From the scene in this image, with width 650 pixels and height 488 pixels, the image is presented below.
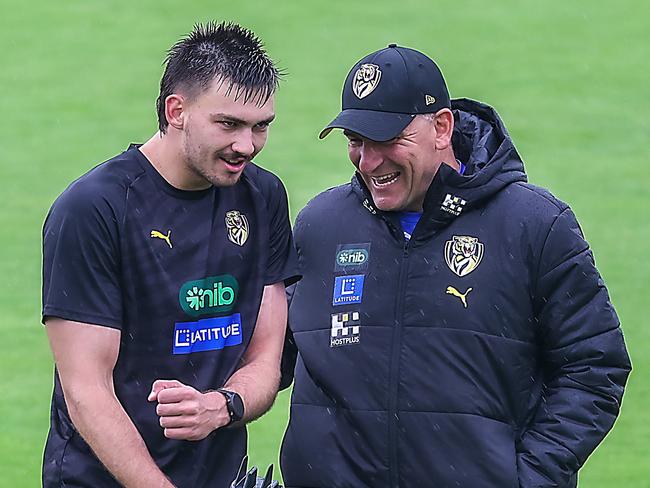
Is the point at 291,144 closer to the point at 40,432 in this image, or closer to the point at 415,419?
the point at 40,432

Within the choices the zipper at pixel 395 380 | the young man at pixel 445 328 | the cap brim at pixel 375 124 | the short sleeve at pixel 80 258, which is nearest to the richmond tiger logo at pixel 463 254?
the young man at pixel 445 328

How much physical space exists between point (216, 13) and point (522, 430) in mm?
12865

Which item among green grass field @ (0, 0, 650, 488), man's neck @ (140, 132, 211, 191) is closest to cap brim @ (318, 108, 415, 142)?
man's neck @ (140, 132, 211, 191)

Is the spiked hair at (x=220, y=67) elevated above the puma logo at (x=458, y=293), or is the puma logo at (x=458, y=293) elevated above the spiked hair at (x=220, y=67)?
the spiked hair at (x=220, y=67)

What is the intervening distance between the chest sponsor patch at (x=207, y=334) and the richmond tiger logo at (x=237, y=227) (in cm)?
22

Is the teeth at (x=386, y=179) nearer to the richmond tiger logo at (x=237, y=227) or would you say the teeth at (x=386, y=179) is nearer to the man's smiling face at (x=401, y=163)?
the man's smiling face at (x=401, y=163)

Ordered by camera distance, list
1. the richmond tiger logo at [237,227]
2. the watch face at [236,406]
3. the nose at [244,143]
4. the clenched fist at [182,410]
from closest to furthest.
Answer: the clenched fist at [182,410]
the nose at [244,143]
the watch face at [236,406]
the richmond tiger logo at [237,227]

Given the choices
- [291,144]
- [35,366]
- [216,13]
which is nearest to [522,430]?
[35,366]

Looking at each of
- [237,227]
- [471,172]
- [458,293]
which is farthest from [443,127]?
[237,227]

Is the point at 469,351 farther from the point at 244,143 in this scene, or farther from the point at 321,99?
the point at 321,99

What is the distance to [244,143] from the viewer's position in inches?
170

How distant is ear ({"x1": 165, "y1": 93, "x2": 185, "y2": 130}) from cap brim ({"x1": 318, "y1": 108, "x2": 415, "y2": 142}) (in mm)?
506

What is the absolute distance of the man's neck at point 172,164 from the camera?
4.41 metres

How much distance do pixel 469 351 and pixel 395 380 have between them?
239mm
